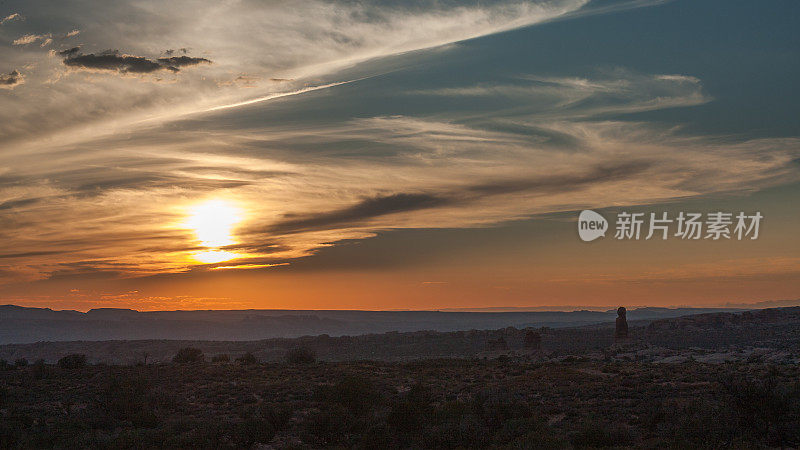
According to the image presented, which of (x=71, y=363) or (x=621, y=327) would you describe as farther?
(x=621, y=327)

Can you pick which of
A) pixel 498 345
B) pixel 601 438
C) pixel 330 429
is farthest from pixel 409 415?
pixel 498 345

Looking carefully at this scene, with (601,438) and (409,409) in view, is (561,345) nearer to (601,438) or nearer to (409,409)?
(409,409)

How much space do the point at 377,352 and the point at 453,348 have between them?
12.1 metres

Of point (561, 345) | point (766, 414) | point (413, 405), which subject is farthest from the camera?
point (561, 345)

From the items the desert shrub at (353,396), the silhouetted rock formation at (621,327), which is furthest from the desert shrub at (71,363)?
the silhouetted rock formation at (621,327)

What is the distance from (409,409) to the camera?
25656mm

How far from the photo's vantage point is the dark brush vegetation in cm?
2150

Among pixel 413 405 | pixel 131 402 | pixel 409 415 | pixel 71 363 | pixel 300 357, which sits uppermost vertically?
pixel 413 405

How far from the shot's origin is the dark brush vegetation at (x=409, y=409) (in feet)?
70.5

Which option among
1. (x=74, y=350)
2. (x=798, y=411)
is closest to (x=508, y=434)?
(x=798, y=411)

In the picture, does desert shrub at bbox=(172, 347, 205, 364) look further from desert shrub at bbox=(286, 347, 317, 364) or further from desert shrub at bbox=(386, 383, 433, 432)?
desert shrub at bbox=(386, 383, 433, 432)

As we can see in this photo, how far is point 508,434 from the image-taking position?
76.6 feet

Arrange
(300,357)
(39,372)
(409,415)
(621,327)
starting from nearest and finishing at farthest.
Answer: (409,415) < (39,372) < (300,357) < (621,327)

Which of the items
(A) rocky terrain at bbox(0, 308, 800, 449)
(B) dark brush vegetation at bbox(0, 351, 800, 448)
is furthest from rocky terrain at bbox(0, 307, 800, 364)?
(B) dark brush vegetation at bbox(0, 351, 800, 448)
